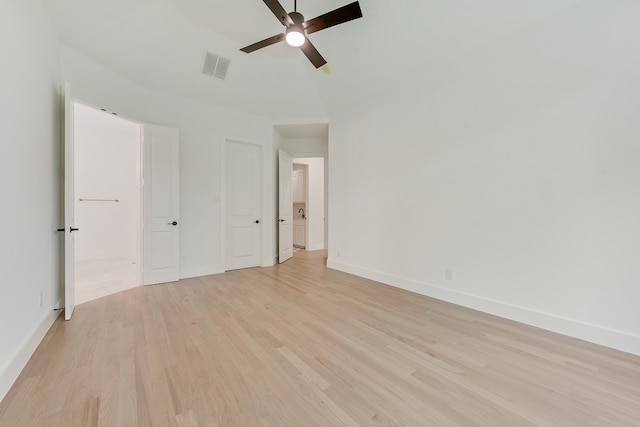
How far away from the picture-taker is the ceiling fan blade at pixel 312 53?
8.54ft

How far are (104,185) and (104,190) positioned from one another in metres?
0.11

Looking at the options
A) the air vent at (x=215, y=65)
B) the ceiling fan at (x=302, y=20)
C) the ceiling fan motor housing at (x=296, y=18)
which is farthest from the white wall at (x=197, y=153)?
the ceiling fan motor housing at (x=296, y=18)

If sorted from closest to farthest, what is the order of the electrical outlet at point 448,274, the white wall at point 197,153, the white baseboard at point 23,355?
the white baseboard at point 23,355
the electrical outlet at point 448,274
the white wall at point 197,153

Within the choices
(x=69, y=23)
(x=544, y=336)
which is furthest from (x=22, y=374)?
(x=544, y=336)

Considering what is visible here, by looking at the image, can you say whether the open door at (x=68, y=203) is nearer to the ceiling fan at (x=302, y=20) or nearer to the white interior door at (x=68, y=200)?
the white interior door at (x=68, y=200)

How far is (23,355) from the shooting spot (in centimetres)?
188

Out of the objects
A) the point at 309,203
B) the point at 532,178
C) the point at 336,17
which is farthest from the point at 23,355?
the point at 309,203

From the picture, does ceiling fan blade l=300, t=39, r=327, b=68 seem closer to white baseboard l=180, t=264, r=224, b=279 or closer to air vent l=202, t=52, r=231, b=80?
air vent l=202, t=52, r=231, b=80

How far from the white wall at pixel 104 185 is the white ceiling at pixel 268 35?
8.16ft

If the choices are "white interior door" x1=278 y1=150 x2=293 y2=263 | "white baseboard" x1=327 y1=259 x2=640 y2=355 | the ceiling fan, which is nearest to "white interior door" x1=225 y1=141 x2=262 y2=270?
"white interior door" x1=278 y1=150 x2=293 y2=263

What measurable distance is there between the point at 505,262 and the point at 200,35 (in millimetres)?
4793

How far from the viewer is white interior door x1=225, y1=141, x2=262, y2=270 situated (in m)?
4.74

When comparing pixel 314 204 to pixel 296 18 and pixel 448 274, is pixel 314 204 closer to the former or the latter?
pixel 448 274

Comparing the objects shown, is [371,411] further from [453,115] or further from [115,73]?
[115,73]
